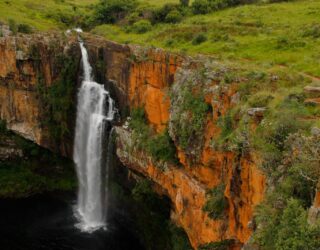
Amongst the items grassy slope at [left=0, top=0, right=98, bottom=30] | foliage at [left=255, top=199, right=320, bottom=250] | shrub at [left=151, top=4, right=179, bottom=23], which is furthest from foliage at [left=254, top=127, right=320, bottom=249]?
grassy slope at [left=0, top=0, right=98, bottom=30]

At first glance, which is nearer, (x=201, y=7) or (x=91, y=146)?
(x=91, y=146)

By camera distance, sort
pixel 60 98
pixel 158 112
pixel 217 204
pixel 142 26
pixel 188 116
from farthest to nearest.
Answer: pixel 142 26 < pixel 60 98 < pixel 158 112 < pixel 188 116 < pixel 217 204

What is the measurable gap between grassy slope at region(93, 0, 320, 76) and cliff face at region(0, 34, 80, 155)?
5.55 m

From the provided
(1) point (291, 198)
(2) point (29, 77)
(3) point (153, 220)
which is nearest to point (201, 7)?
(2) point (29, 77)

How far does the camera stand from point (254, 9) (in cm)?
3284

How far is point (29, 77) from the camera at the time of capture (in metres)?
31.4

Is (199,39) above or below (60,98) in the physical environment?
above

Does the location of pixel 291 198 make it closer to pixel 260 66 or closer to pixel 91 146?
pixel 260 66

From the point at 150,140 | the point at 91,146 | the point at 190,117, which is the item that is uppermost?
the point at 190,117

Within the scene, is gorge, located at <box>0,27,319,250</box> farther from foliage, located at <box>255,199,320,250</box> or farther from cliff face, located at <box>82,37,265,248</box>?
foliage, located at <box>255,199,320,250</box>

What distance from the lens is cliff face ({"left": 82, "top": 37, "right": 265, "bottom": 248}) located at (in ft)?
50.0

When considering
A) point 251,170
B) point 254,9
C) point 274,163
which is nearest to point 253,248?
point 274,163

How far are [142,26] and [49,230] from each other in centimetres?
1745

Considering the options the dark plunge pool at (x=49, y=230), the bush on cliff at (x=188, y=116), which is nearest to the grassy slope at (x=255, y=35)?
the bush on cliff at (x=188, y=116)
